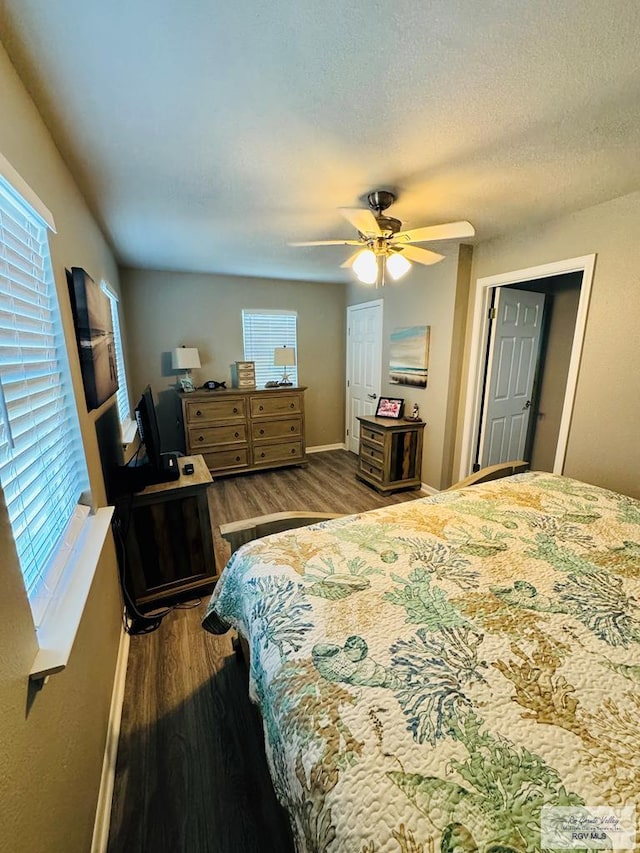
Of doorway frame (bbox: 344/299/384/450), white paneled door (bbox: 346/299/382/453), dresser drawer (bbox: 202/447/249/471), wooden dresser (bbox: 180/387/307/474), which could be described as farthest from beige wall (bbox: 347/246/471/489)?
dresser drawer (bbox: 202/447/249/471)

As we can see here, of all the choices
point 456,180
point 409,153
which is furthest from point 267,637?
point 456,180

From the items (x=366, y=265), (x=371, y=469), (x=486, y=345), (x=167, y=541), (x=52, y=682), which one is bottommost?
(x=371, y=469)

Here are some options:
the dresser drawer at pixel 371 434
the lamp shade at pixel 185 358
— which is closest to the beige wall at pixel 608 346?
the dresser drawer at pixel 371 434

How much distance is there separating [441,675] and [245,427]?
3572 mm

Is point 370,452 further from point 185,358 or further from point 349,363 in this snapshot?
point 185,358

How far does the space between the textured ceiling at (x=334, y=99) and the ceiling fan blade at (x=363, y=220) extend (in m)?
0.22

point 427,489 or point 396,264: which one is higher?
point 396,264

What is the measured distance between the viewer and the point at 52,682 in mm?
858

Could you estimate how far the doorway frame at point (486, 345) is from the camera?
2361 millimetres

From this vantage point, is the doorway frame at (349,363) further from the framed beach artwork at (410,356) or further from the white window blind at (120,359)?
the white window blind at (120,359)

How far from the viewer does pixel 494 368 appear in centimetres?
323

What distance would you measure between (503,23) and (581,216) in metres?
1.85

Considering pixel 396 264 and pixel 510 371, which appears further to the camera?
pixel 510 371

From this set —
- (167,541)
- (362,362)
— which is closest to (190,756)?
(167,541)
